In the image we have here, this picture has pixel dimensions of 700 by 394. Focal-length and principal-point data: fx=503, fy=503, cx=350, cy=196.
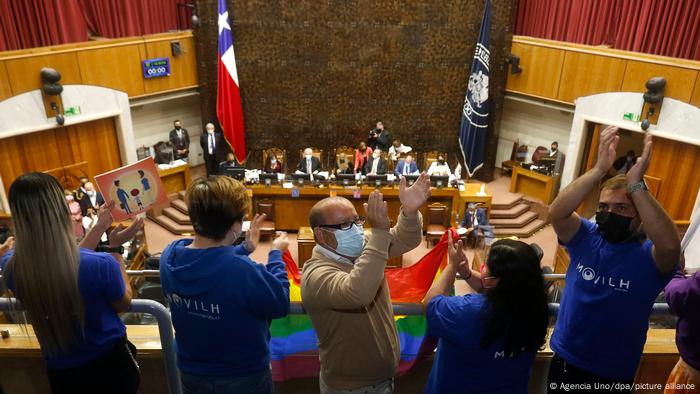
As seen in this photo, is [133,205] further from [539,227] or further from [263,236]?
[539,227]

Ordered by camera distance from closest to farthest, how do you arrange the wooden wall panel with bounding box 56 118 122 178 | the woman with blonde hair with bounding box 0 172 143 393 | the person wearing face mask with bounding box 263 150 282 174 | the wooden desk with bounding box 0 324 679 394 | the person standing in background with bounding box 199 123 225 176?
1. the woman with blonde hair with bounding box 0 172 143 393
2. the wooden desk with bounding box 0 324 679 394
3. the wooden wall panel with bounding box 56 118 122 178
4. the person wearing face mask with bounding box 263 150 282 174
5. the person standing in background with bounding box 199 123 225 176

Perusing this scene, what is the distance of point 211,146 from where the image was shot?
37.7 ft

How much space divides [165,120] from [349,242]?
1180 cm

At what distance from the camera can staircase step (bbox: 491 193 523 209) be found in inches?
441

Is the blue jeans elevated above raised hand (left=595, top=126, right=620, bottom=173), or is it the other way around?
raised hand (left=595, top=126, right=620, bottom=173)

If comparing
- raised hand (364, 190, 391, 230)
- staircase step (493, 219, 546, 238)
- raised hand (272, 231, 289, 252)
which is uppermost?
raised hand (364, 190, 391, 230)

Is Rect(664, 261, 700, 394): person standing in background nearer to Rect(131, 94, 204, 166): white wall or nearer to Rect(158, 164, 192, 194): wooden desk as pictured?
Rect(158, 164, 192, 194): wooden desk

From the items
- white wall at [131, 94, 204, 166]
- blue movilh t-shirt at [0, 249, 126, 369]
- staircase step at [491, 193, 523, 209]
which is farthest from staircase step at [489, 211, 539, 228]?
blue movilh t-shirt at [0, 249, 126, 369]

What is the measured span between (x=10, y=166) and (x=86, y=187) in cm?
162

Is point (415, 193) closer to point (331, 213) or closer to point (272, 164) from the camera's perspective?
point (331, 213)

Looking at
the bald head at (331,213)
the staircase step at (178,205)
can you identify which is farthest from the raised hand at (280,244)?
the staircase step at (178,205)

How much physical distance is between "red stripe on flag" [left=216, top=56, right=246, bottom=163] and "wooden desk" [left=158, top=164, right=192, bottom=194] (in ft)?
4.02

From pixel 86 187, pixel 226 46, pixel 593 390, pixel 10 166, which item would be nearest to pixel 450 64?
pixel 226 46

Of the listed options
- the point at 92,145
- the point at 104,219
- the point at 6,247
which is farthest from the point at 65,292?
the point at 92,145
